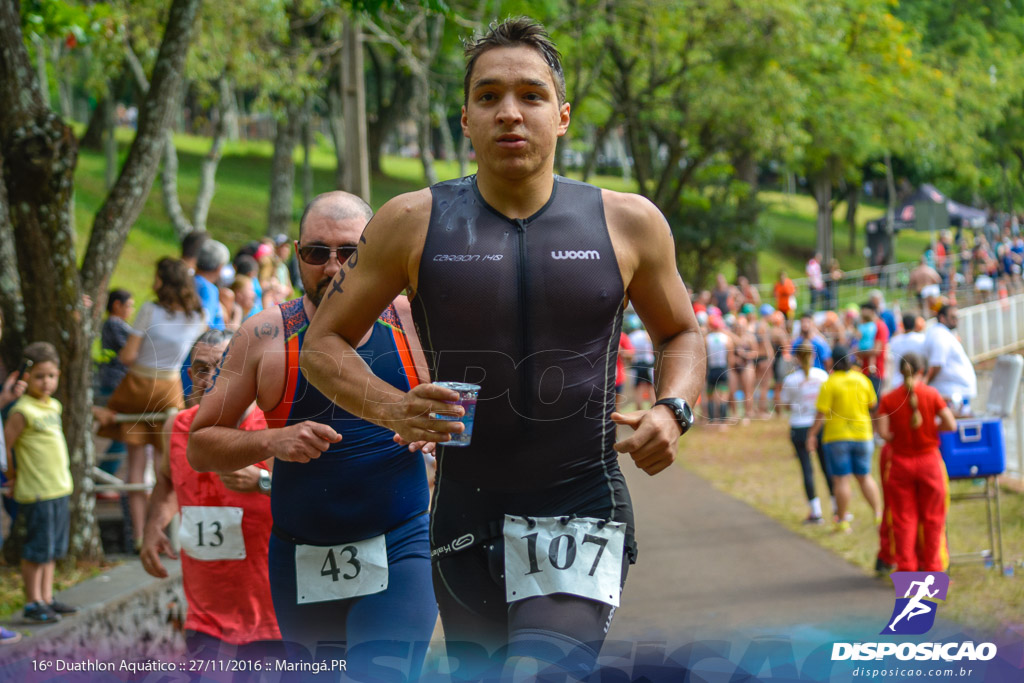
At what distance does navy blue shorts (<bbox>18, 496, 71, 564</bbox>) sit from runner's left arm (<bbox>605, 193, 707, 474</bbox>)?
16.6ft

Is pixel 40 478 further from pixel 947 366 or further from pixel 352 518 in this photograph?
pixel 947 366

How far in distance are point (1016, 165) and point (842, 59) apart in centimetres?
836

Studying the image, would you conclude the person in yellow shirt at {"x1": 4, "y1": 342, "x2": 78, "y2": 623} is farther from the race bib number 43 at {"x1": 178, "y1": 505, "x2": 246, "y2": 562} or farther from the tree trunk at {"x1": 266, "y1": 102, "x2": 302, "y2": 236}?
the tree trunk at {"x1": 266, "y1": 102, "x2": 302, "y2": 236}

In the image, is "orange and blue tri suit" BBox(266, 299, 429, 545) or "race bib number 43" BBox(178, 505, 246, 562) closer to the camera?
"orange and blue tri suit" BBox(266, 299, 429, 545)

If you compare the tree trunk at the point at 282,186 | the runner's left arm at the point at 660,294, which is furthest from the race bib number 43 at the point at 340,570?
the tree trunk at the point at 282,186

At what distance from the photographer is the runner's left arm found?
3.06m

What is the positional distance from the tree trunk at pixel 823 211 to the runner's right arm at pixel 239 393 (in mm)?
37030

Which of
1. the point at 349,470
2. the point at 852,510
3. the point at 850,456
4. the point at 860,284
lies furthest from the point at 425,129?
the point at 860,284

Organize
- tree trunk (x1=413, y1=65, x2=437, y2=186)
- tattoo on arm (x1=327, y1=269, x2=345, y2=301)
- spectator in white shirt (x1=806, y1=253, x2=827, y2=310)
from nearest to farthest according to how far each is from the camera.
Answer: tattoo on arm (x1=327, y1=269, x2=345, y2=301), tree trunk (x1=413, y1=65, x2=437, y2=186), spectator in white shirt (x1=806, y1=253, x2=827, y2=310)

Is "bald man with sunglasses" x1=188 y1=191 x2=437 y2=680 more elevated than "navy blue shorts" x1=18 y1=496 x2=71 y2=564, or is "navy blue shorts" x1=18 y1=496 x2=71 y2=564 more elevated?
"bald man with sunglasses" x1=188 y1=191 x2=437 y2=680

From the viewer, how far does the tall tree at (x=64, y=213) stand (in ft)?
25.3

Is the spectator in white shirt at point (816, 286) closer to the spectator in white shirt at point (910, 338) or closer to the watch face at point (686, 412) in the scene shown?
the spectator in white shirt at point (910, 338)

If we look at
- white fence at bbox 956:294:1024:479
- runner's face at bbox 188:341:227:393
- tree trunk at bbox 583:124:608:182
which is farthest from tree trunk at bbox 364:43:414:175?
runner's face at bbox 188:341:227:393

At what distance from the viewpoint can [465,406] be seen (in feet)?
9.34
